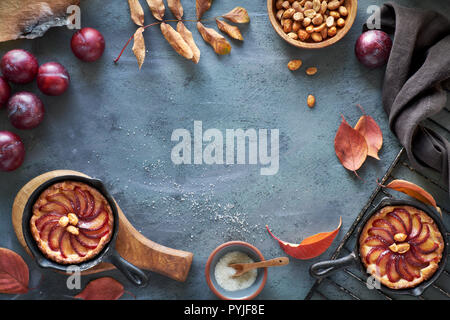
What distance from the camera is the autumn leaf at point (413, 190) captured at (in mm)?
1307

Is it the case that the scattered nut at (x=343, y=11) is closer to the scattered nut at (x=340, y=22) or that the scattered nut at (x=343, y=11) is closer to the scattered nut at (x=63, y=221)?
the scattered nut at (x=340, y=22)

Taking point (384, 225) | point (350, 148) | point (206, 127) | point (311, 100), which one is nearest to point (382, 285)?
point (384, 225)

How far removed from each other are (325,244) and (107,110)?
77 cm

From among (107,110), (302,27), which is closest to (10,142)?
(107,110)

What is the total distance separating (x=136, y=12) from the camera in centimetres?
134

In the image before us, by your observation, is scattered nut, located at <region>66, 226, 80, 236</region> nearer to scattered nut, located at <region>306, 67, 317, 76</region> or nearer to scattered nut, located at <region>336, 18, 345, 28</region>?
scattered nut, located at <region>306, 67, 317, 76</region>

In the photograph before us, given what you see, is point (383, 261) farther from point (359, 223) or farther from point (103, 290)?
point (103, 290)

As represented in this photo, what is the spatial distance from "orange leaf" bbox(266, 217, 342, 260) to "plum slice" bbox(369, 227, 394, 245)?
0.40 ft

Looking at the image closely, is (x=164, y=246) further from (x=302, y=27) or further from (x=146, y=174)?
(x=302, y=27)

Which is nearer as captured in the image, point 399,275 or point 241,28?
point 399,275

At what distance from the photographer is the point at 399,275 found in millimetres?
1241

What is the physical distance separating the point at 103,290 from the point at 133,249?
0.52ft

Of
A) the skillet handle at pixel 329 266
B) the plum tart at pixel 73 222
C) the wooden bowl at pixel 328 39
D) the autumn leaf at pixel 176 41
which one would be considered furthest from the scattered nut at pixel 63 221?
the wooden bowl at pixel 328 39

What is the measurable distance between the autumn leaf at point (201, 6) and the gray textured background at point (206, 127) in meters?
0.02
